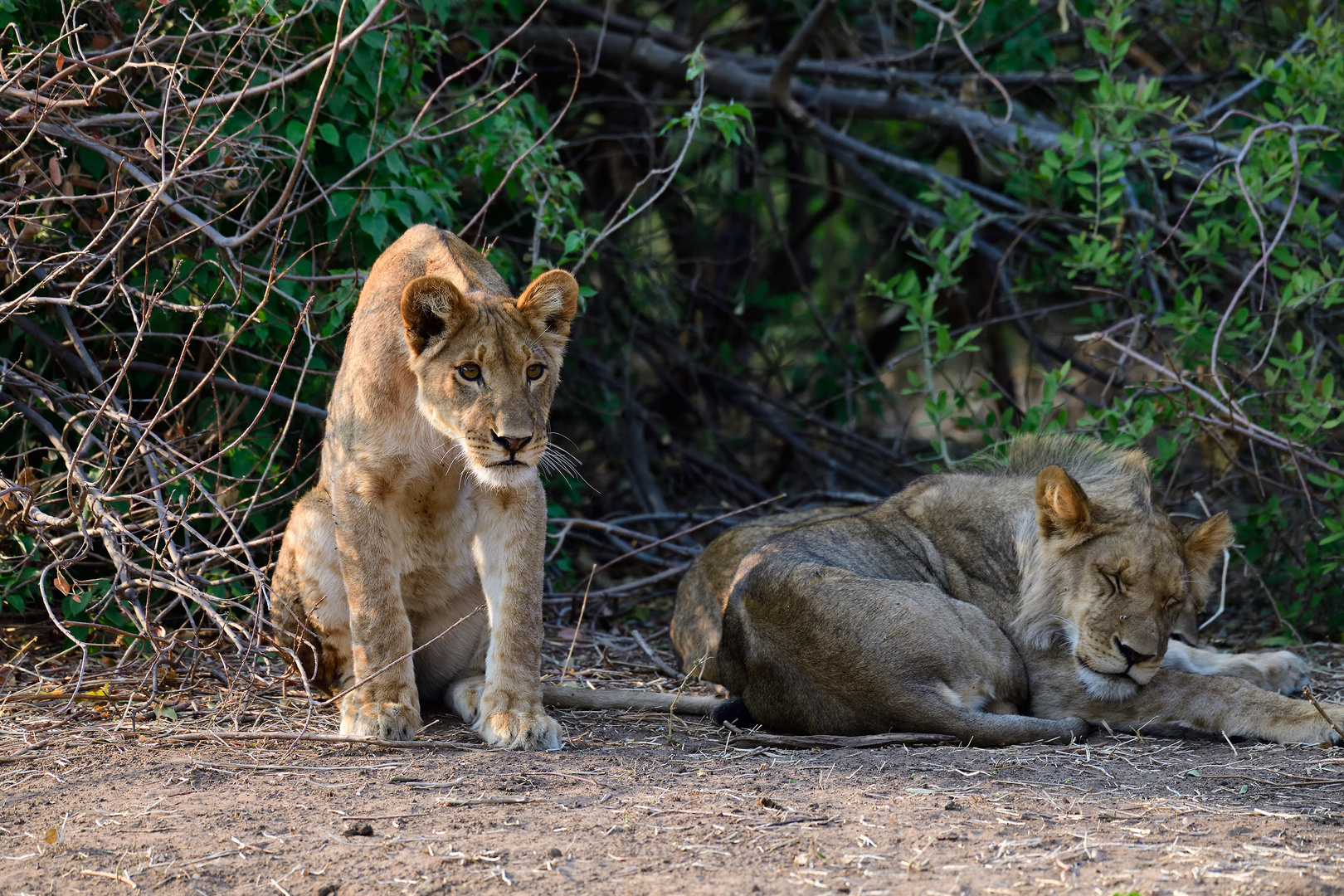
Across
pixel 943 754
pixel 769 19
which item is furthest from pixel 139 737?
pixel 769 19

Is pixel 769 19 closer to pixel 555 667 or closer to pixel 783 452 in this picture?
pixel 783 452

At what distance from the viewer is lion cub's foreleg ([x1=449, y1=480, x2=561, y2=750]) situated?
4.14 metres

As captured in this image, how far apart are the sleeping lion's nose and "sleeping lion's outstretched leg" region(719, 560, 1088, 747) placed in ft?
1.01

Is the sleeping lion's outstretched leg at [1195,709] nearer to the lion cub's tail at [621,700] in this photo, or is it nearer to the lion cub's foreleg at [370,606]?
the lion cub's tail at [621,700]

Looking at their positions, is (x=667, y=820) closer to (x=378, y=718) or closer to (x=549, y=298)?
(x=378, y=718)

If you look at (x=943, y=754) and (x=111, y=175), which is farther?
(x=111, y=175)

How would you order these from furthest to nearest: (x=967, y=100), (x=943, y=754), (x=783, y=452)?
(x=783, y=452) < (x=967, y=100) < (x=943, y=754)

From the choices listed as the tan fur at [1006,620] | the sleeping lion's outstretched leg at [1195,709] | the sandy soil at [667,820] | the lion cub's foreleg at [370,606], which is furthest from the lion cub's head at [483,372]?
the sleeping lion's outstretched leg at [1195,709]

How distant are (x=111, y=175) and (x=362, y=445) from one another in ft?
6.39

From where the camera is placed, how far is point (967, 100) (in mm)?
7262

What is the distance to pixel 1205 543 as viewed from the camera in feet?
15.3

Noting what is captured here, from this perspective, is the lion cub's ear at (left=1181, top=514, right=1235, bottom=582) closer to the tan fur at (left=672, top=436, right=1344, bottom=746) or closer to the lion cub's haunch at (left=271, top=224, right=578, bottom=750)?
the tan fur at (left=672, top=436, right=1344, bottom=746)

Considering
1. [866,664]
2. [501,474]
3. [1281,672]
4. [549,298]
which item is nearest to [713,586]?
[866,664]

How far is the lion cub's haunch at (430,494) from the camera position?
3.94 m
